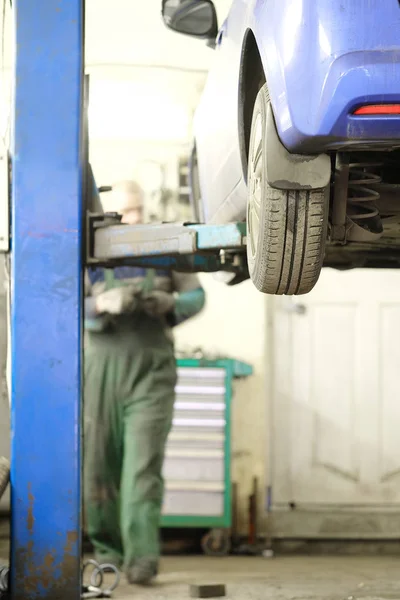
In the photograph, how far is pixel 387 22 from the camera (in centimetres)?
200

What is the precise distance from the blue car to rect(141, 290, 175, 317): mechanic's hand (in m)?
1.04

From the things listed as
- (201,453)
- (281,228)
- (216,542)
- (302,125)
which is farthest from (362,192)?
(216,542)

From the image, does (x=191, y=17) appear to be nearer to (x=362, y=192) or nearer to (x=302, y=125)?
(x=362, y=192)

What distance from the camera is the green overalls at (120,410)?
14.3ft

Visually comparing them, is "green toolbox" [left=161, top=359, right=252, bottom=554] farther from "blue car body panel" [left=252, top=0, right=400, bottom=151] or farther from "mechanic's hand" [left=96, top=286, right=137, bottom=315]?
"blue car body panel" [left=252, top=0, right=400, bottom=151]

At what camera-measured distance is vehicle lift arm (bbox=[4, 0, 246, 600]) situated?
317 cm

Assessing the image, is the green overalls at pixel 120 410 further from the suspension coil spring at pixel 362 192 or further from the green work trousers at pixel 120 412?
the suspension coil spring at pixel 362 192

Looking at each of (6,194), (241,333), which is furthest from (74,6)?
(241,333)

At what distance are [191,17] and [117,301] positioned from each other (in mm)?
1391

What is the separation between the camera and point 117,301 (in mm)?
4266

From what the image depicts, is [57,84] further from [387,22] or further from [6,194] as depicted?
[387,22]

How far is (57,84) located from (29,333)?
0.85m

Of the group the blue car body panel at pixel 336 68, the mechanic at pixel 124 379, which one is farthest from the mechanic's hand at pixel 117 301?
the blue car body panel at pixel 336 68

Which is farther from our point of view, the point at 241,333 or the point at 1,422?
the point at 241,333
